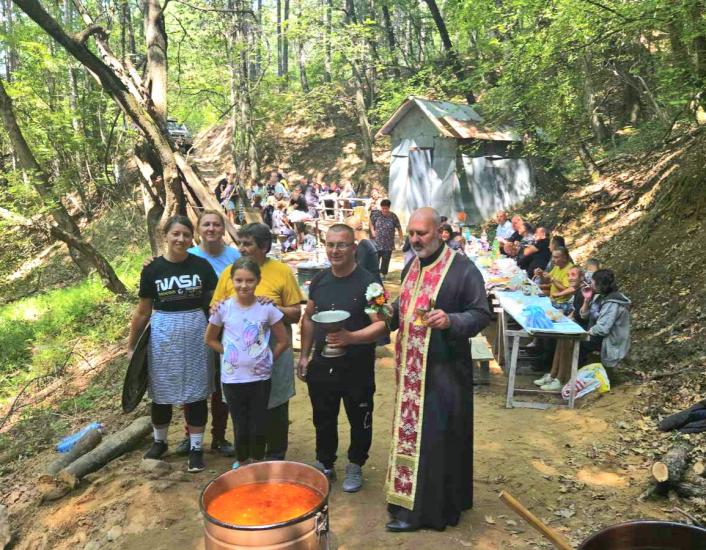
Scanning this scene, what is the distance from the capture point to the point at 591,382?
6.22 m

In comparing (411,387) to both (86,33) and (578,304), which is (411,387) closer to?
(578,304)

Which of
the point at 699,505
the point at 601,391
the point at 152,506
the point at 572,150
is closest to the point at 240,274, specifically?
the point at 152,506

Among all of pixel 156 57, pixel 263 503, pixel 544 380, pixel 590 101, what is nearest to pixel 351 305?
pixel 263 503

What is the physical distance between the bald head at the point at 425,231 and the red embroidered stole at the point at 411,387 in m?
0.10

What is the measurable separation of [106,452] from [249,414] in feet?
5.56

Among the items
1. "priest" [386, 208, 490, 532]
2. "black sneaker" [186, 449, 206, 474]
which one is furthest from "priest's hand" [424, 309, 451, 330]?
"black sneaker" [186, 449, 206, 474]

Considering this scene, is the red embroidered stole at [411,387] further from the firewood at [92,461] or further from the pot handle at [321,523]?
the firewood at [92,461]

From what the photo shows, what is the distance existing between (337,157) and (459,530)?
24.5 meters

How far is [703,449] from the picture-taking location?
4273 mm

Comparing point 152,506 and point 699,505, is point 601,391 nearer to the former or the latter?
point 699,505

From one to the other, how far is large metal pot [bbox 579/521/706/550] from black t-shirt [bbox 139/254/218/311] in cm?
306

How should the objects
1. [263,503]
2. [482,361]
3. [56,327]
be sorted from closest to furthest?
[263,503] → [482,361] → [56,327]

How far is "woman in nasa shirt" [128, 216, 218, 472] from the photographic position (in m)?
4.06

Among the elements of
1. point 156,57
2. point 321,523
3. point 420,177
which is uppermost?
point 156,57
